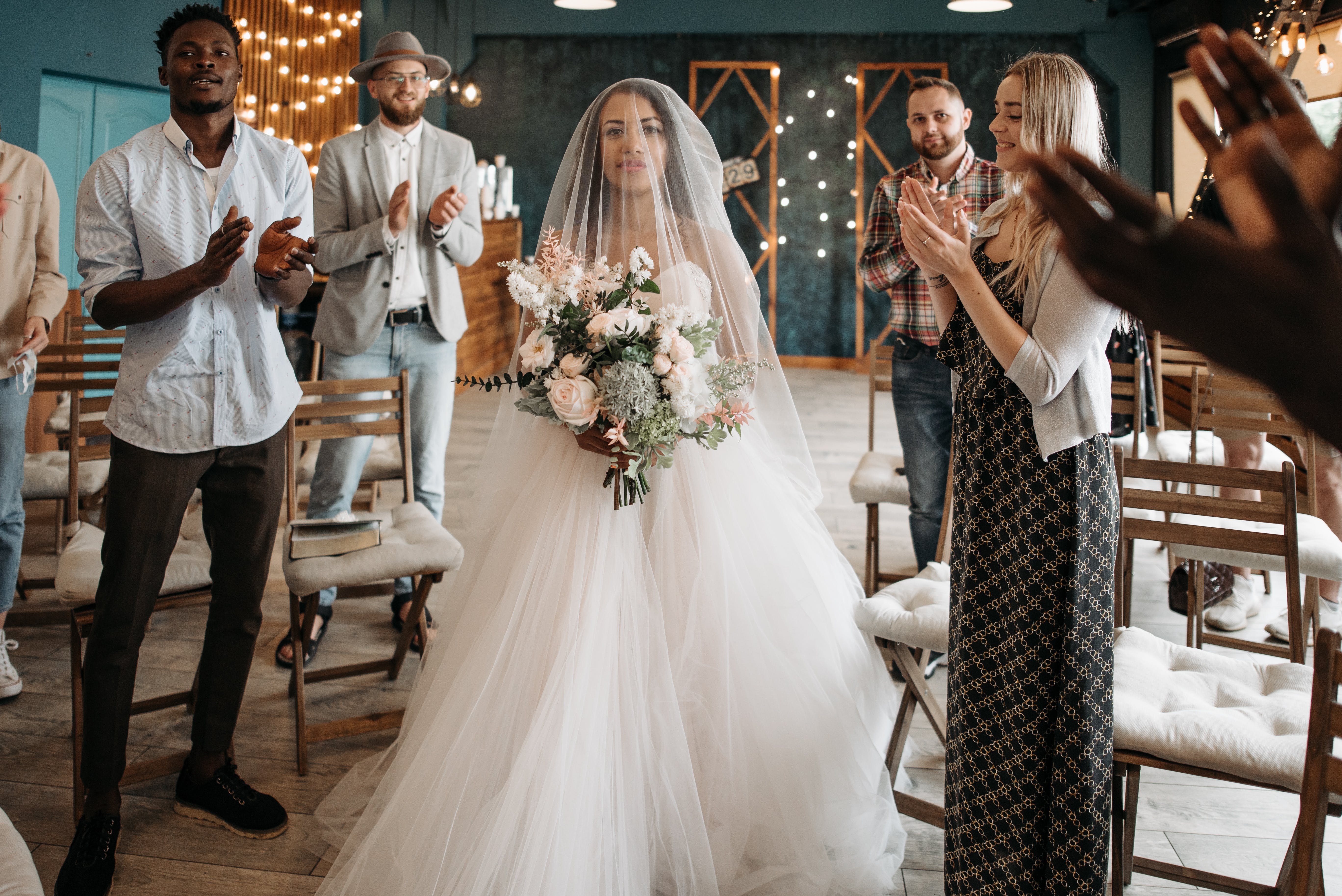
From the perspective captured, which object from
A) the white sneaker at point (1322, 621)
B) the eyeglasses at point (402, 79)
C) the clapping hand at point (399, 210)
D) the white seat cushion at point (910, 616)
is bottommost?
the white sneaker at point (1322, 621)

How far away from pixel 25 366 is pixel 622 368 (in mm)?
1982

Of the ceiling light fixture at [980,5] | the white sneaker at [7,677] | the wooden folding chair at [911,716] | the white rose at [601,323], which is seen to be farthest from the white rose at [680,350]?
the ceiling light fixture at [980,5]

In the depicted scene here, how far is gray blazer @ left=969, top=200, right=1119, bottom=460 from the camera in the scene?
5.16 feet

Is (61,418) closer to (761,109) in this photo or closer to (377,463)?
(377,463)

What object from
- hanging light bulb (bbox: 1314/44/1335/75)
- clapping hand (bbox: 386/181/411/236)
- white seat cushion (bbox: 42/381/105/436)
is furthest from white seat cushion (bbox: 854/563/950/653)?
hanging light bulb (bbox: 1314/44/1335/75)

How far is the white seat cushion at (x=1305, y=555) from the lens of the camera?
259 centimetres

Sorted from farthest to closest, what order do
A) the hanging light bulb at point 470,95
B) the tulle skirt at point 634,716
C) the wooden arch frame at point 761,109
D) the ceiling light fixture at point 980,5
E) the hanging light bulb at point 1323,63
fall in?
the wooden arch frame at point 761,109 → the ceiling light fixture at point 980,5 → the hanging light bulb at point 470,95 → the hanging light bulb at point 1323,63 → the tulle skirt at point 634,716

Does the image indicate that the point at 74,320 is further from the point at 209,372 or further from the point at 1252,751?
the point at 1252,751

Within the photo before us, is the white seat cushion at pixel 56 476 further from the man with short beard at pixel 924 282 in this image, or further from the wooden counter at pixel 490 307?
the wooden counter at pixel 490 307

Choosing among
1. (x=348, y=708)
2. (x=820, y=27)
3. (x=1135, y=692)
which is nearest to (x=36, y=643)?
(x=348, y=708)

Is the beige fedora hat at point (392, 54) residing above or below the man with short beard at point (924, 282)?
above

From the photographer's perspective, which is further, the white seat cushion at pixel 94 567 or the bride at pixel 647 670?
the white seat cushion at pixel 94 567

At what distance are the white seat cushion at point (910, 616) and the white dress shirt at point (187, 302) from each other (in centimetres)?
152

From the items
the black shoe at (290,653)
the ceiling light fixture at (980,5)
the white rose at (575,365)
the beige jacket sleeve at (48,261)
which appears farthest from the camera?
the ceiling light fixture at (980,5)
